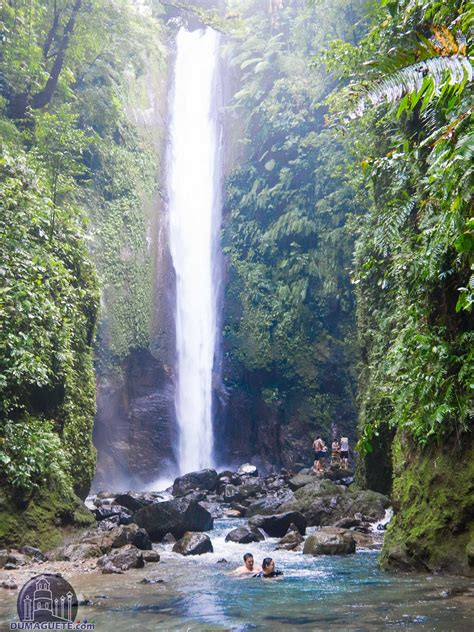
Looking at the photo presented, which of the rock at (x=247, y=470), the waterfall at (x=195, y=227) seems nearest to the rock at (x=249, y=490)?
the rock at (x=247, y=470)

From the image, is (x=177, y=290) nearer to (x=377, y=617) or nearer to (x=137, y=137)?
(x=137, y=137)

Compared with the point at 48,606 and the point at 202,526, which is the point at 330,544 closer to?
the point at 202,526

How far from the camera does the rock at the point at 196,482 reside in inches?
674

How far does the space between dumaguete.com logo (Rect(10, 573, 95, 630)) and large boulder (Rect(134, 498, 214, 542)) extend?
4.38m

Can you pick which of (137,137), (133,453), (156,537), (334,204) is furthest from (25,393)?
(137,137)

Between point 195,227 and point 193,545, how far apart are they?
19.0 meters

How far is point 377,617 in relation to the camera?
4.83 m

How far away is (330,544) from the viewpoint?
8750 millimetres

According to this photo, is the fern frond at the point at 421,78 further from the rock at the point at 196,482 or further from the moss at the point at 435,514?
the rock at the point at 196,482

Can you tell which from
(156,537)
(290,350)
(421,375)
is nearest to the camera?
(421,375)

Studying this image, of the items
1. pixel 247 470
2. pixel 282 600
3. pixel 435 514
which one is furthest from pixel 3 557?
pixel 247 470

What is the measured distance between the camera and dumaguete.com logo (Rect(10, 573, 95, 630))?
16.1 ft

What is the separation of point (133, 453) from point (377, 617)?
56.6 ft

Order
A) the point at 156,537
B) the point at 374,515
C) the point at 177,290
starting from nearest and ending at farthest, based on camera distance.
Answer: the point at 156,537, the point at 374,515, the point at 177,290
